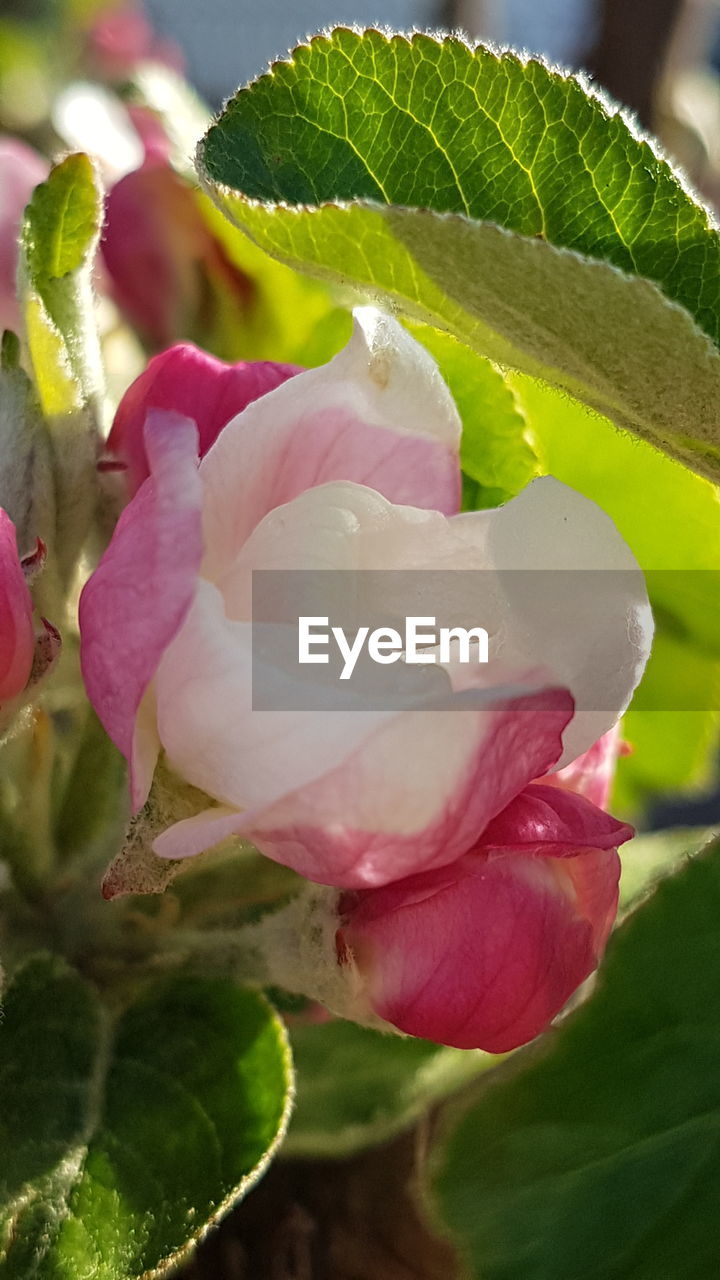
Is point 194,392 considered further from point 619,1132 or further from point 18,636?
point 619,1132

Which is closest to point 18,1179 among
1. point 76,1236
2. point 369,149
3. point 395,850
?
point 76,1236

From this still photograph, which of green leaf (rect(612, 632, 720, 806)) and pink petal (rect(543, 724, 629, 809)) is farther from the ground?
pink petal (rect(543, 724, 629, 809))

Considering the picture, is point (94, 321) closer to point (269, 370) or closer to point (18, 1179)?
point (269, 370)

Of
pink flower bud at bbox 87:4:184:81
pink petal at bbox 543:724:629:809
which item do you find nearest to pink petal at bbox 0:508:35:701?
pink petal at bbox 543:724:629:809

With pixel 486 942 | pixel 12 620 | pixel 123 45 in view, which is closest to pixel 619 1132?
pixel 486 942

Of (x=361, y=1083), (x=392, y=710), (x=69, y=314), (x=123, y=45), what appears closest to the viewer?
(x=392, y=710)

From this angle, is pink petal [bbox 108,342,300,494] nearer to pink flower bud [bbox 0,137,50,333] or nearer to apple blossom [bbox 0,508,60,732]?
apple blossom [bbox 0,508,60,732]
